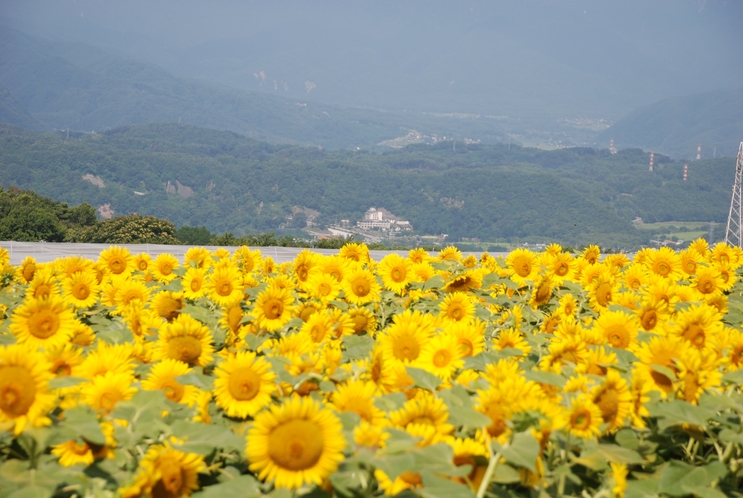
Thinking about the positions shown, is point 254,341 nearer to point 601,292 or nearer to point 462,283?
point 462,283

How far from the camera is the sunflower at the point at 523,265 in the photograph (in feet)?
14.5

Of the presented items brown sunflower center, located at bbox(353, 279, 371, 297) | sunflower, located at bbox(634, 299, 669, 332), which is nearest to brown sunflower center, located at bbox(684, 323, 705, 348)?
sunflower, located at bbox(634, 299, 669, 332)

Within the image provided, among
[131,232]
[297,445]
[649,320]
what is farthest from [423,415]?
[131,232]

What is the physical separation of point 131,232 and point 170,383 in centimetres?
2940

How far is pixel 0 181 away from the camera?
Answer: 371 ft

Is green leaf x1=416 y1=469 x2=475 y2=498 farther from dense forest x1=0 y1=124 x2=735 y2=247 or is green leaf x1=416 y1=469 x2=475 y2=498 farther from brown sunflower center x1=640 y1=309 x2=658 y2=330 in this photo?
dense forest x1=0 y1=124 x2=735 y2=247

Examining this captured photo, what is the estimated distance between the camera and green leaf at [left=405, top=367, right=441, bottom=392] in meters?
1.78

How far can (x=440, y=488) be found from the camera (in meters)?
1.36

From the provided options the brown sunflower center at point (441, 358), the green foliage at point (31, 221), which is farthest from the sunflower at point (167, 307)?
the green foliage at point (31, 221)

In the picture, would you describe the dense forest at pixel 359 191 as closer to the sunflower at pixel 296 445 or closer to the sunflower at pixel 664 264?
the sunflower at pixel 664 264

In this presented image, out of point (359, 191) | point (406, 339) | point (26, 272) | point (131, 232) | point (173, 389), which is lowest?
point (359, 191)

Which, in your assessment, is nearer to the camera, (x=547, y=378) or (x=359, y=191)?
(x=547, y=378)

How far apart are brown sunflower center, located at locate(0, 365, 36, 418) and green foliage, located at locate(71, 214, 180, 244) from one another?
27.8m

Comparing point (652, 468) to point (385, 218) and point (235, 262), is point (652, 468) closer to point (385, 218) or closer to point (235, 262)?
point (235, 262)
